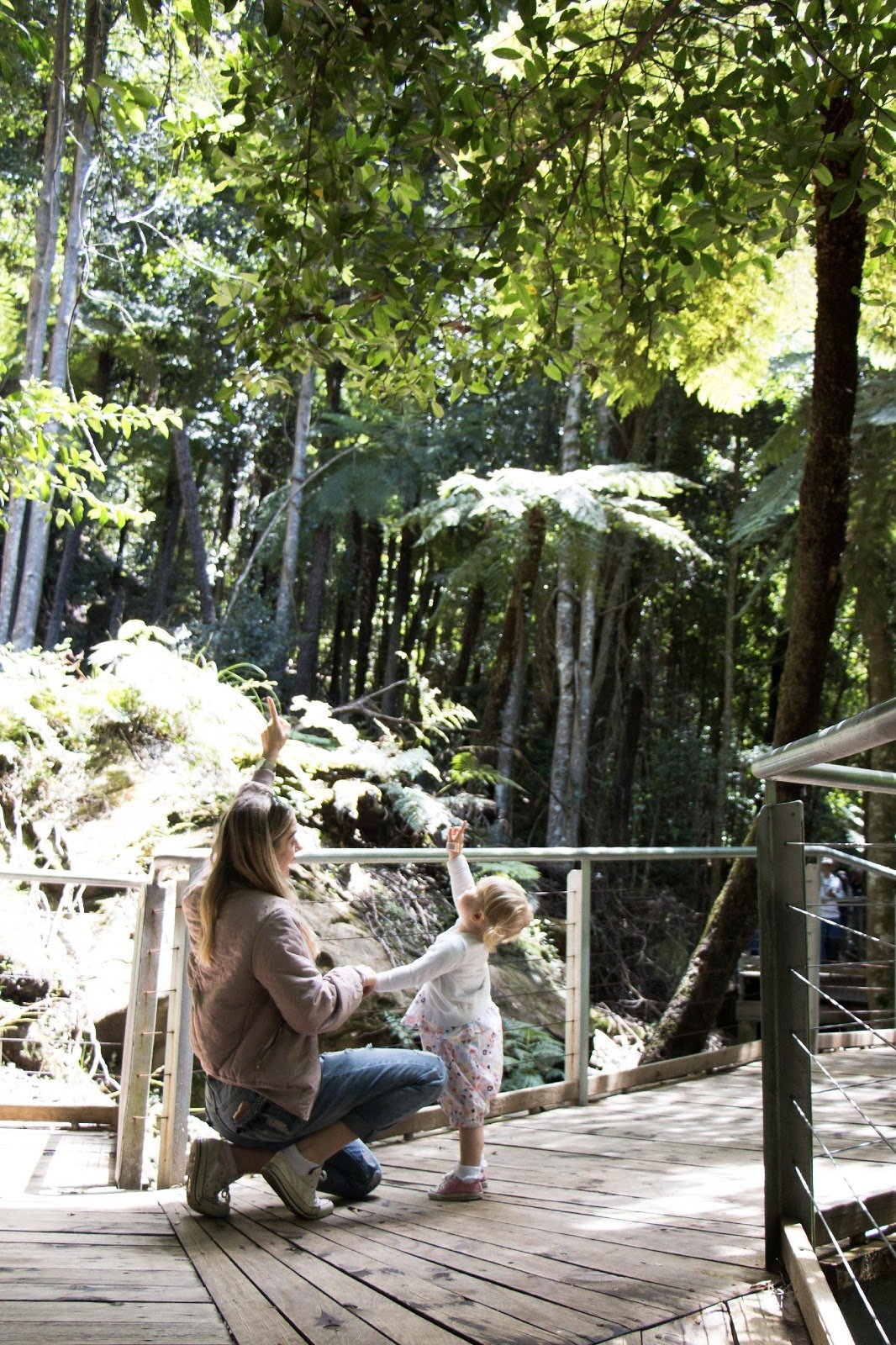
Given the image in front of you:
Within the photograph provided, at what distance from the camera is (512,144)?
15.8ft

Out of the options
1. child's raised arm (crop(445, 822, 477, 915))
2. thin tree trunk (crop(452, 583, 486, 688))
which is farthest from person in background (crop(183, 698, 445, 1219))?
thin tree trunk (crop(452, 583, 486, 688))

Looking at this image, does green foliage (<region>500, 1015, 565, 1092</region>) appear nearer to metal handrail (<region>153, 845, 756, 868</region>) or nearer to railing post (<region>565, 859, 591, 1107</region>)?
railing post (<region>565, 859, 591, 1107</region>)

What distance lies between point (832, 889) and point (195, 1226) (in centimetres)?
1241

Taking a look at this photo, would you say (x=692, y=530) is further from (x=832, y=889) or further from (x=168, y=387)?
(x=168, y=387)

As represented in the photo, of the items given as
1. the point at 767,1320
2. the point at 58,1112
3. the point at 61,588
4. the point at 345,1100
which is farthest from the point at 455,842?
the point at 61,588

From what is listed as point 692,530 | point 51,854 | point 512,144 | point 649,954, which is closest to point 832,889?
point 649,954

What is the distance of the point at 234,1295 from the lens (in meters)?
2.66

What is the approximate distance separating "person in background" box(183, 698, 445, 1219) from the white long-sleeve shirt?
0.84ft

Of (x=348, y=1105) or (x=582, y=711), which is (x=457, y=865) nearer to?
(x=348, y=1105)

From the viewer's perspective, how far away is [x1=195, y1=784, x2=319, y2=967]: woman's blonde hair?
3.41 m

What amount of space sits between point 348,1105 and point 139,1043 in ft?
4.56

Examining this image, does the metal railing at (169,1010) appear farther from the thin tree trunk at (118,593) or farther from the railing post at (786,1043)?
the thin tree trunk at (118,593)

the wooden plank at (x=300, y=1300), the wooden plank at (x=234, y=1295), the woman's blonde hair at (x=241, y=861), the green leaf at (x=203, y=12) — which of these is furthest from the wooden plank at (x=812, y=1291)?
the green leaf at (x=203, y=12)

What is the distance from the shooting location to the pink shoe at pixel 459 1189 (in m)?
3.79
